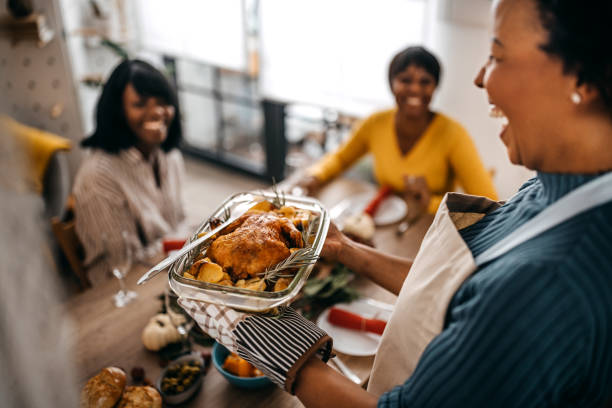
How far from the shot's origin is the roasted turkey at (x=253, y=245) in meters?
0.89

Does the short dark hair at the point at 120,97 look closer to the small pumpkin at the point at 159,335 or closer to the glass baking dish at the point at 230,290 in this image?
the small pumpkin at the point at 159,335

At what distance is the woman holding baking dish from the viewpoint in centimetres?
61

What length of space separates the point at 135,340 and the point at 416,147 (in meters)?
1.59

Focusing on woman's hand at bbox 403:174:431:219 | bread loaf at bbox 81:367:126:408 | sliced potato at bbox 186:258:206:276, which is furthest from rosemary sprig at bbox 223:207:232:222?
woman's hand at bbox 403:174:431:219

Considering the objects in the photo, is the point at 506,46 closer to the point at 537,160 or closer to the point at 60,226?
the point at 537,160

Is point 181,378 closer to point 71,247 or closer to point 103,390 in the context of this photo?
point 103,390

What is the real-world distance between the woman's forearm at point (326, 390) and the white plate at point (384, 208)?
1.21m

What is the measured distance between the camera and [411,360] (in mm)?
839

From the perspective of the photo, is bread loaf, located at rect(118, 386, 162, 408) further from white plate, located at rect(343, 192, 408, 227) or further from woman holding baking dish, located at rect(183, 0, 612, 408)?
white plate, located at rect(343, 192, 408, 227)

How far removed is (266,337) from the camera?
0.84 m

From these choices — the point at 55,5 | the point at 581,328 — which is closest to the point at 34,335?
the point at 581,328

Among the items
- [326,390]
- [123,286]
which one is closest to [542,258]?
[326,390]

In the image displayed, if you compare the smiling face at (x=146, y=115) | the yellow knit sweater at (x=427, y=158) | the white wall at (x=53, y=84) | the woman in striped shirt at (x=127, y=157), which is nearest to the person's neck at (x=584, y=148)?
the yellow knit sweater at (x=427, y=158)

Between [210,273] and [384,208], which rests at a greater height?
[210,273]
